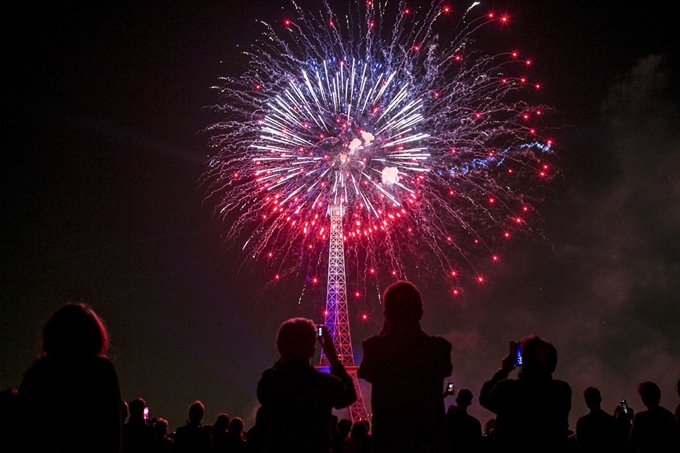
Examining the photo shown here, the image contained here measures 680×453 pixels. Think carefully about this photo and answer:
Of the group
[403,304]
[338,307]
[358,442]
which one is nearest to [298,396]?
[403,304]

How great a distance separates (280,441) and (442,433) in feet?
4.49

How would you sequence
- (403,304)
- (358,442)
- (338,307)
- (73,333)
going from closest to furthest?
1. (73,333)
2. (403,304)
3. (358,442)
4. (338,307)

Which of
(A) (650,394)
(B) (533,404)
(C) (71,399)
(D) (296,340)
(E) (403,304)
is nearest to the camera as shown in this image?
(C) (71,399)

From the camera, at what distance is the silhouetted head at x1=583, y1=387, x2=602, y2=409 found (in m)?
7.02

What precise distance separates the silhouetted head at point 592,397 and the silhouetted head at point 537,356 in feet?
6.81

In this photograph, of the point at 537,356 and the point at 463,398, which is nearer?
the point at 537,356

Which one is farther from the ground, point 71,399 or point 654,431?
point 654,431

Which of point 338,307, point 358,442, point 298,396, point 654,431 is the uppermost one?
point 338,307

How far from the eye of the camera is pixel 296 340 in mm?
4730

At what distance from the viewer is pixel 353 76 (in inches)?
874

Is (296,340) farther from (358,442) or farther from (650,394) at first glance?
(650,394)

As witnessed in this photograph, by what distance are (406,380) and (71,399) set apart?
2.62 m

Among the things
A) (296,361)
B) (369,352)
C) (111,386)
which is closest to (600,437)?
(369,352)

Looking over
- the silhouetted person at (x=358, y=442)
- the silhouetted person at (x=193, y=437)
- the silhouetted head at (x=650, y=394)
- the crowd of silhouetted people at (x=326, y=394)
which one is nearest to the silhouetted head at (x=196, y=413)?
the silhouetted person at (x=193, y=437)
